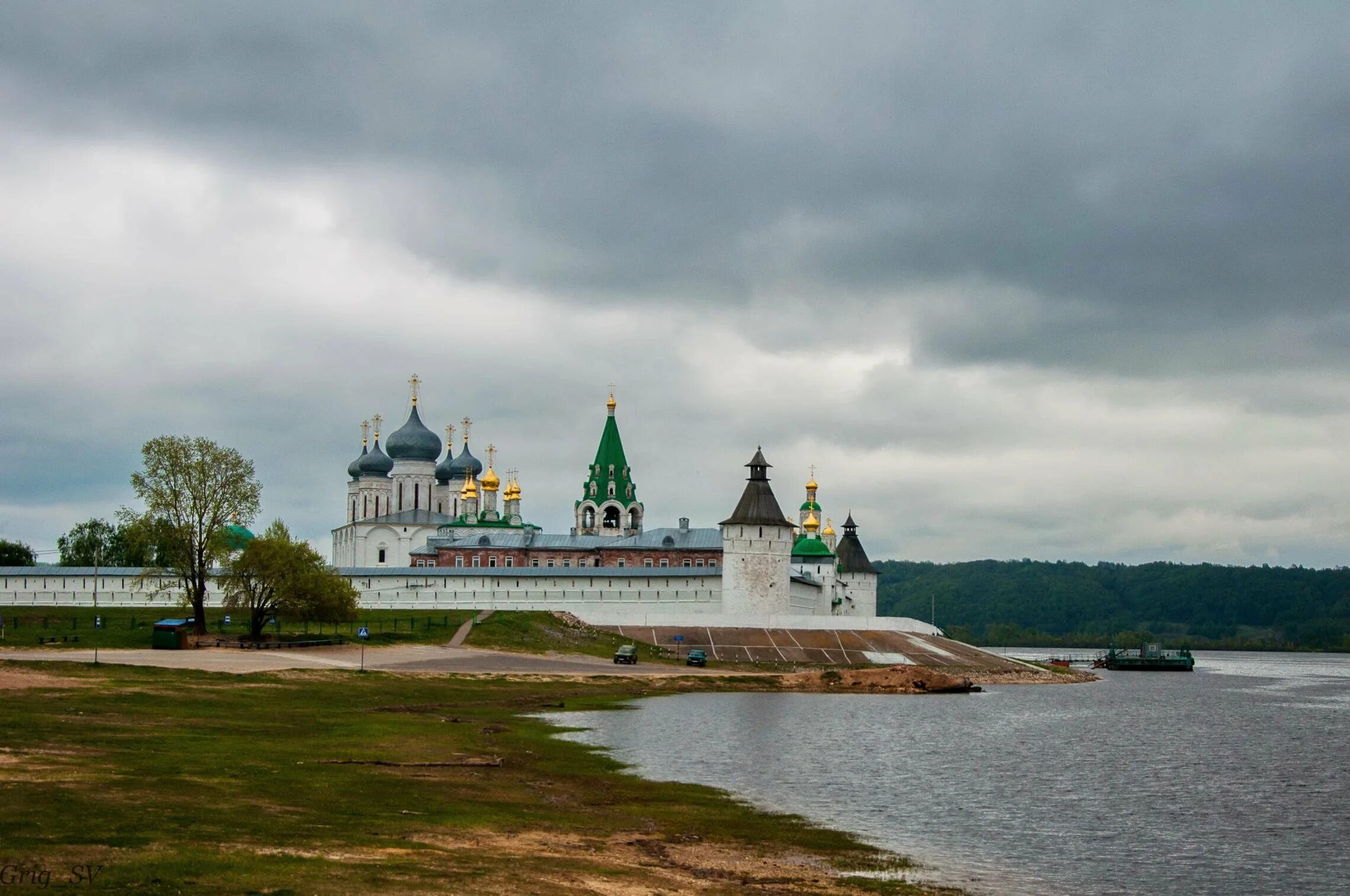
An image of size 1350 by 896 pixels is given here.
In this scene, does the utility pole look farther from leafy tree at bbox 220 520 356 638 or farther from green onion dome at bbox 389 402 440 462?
→ green onion dome at bbox 389 402 440 462

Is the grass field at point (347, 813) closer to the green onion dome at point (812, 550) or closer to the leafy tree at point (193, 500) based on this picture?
the leafy tree at point (193, 500)

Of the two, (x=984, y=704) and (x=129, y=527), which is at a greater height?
(x=129, y=527)

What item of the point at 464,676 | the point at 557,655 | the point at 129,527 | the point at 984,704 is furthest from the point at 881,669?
the point at 129,527

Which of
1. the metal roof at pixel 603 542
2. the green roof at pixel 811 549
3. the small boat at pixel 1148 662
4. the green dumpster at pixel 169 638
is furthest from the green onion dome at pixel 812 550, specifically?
the green dumpster at pixel 169 638

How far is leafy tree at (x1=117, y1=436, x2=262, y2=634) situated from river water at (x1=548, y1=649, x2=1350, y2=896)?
21.6m

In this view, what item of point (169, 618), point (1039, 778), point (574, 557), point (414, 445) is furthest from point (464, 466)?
point (1039, 778)

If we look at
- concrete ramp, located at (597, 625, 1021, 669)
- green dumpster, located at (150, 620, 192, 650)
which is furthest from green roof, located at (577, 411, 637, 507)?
green dumpster, located at (150, 620, 192, 650)

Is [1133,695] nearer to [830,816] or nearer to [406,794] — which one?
[830,816]

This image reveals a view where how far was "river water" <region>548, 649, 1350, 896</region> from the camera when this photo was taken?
2114 centimetres

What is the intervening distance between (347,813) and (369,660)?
3498 cm

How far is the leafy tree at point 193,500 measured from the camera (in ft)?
196

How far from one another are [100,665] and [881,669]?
116 ft

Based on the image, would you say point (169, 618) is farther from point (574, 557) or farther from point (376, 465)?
point (376, 465)

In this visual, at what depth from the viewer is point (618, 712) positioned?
43.9 meters
